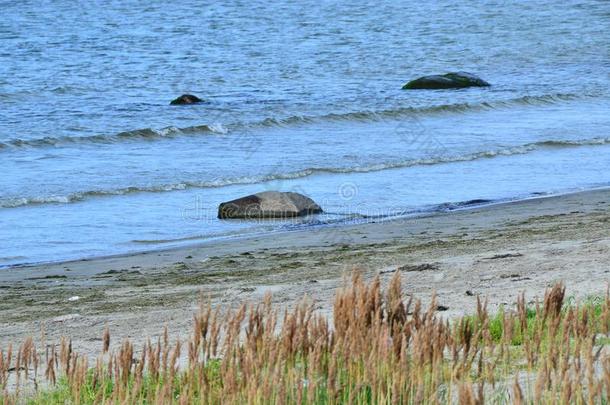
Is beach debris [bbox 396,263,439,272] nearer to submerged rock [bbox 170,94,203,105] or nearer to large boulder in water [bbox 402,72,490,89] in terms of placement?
submerged rock [bbox 170,94,203,105]

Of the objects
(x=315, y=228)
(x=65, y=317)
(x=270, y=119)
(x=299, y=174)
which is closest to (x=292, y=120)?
(x=270, y=119)

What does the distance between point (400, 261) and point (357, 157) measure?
8.79m

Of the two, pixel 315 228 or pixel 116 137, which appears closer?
pixel 315 228

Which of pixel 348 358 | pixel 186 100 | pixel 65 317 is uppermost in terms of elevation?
pixel 348 358

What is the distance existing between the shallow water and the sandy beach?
1012mm

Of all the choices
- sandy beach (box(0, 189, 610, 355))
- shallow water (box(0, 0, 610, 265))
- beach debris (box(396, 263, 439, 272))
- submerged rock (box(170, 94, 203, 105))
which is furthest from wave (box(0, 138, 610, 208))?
Result: submerged rock (box(170, 94, 203, 105))

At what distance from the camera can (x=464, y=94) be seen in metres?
28.3

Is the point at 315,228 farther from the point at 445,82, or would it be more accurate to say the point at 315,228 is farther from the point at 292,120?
the point at 445,82

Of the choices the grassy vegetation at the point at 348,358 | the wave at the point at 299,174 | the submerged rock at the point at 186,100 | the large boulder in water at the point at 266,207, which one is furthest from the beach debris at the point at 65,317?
the submerged rock at the point at 186,100

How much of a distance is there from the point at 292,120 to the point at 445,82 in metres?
6.89

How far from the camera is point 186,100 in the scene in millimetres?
26703

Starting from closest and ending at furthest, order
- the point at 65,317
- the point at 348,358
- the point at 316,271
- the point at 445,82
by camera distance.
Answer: the point at 348,358 → the point at 65,317 → the point at 316,271 → the point at 445,82

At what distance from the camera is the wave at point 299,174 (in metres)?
15.3

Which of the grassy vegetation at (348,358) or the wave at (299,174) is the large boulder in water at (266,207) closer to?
the wave at (299,174)
